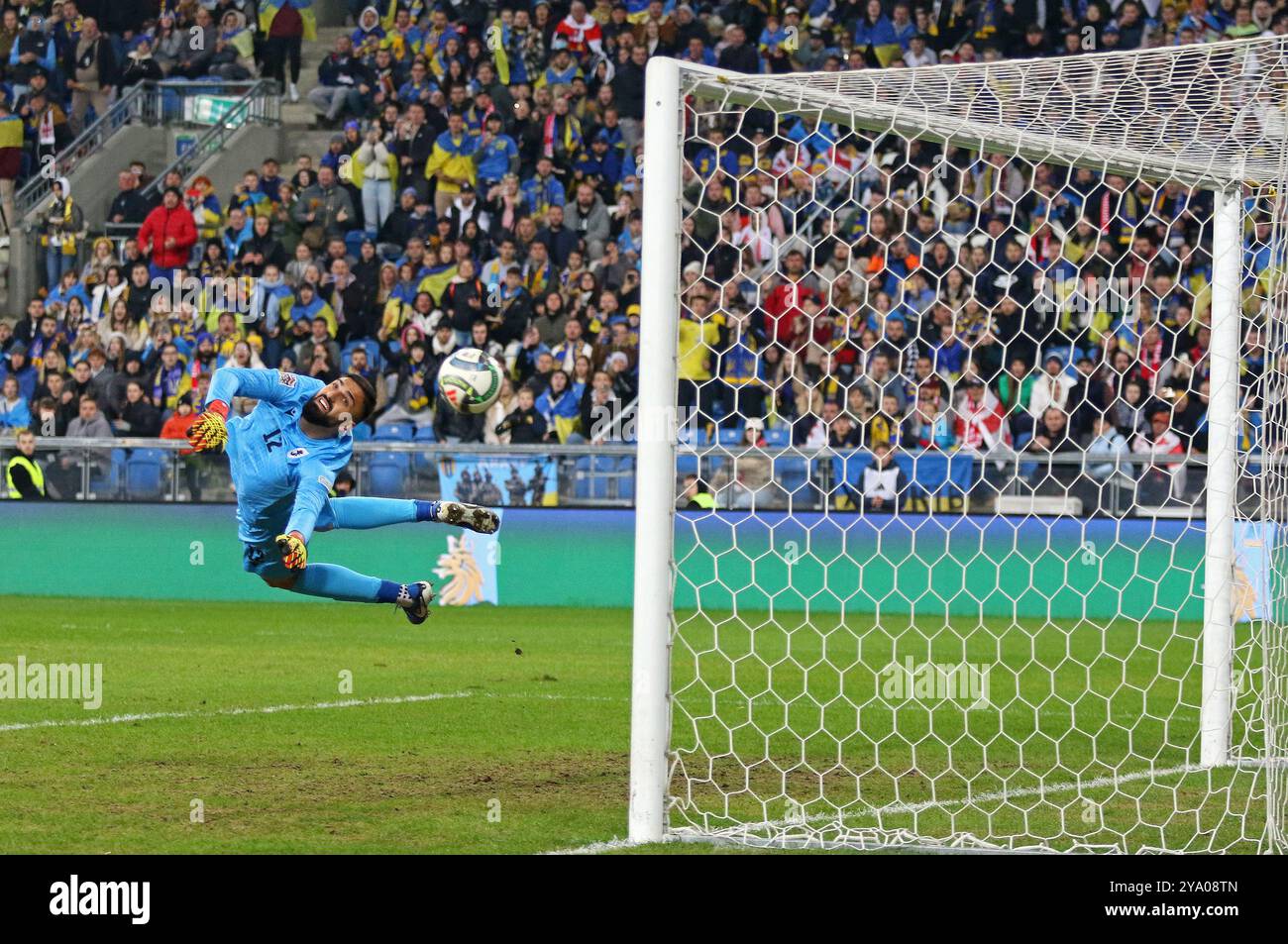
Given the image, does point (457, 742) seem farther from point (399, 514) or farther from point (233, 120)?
point (233, 120)

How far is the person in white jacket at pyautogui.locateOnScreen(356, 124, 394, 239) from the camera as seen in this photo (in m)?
20.2

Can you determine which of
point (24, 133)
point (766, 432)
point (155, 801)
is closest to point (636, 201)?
point (766, 432)

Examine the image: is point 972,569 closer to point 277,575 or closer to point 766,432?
point 766,432

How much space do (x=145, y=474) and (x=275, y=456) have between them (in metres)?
8.29

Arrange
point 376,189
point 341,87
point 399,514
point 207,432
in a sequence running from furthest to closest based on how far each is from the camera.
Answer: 1. point 341,87
2. point 376,189
3. point 399,514
4. point 207,432

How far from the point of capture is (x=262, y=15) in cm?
2291

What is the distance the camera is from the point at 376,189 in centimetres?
2023

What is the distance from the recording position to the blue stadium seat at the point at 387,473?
15.8 metres

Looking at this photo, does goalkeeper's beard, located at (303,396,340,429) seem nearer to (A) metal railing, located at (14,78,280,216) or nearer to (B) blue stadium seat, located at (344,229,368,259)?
(B) blue stadium seat, located at (344,229,368,259)

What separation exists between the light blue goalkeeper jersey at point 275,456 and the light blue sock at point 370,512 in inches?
8.0

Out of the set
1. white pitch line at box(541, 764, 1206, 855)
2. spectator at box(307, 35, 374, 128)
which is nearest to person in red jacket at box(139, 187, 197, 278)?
spectator at box(307, 35, 374, 128)
